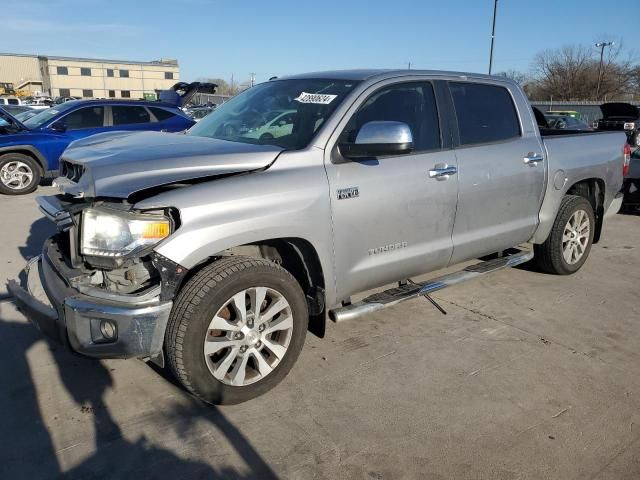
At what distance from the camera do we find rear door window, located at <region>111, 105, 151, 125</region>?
9.94 metres

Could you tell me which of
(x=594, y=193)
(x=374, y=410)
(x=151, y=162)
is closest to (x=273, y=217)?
(x=151, y=162)

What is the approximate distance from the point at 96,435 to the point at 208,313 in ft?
2.78

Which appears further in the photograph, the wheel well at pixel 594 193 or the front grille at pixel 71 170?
the wheel well at pixel 594 193

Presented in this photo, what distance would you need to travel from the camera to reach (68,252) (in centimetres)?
320

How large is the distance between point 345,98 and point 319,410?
1932 mm

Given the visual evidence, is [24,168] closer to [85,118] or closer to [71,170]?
[85,118]

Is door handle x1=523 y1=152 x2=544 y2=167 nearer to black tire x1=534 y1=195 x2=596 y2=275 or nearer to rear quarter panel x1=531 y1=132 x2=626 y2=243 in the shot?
rear quarter panel x1=531 y1=132 x2=626 y2=243

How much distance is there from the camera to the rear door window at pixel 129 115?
994cm

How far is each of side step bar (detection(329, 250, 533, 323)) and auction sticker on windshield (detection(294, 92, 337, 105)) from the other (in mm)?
1360

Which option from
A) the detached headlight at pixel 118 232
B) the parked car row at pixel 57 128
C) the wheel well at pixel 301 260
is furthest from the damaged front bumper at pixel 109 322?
the parked car row at pixel 57 128

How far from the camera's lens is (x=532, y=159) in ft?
14.5

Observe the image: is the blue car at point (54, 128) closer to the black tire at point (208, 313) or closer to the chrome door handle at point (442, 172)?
the chrome door handle at point (442, 172)

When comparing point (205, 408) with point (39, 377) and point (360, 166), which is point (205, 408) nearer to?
point (39, 377)

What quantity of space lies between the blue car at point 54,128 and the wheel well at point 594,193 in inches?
300
